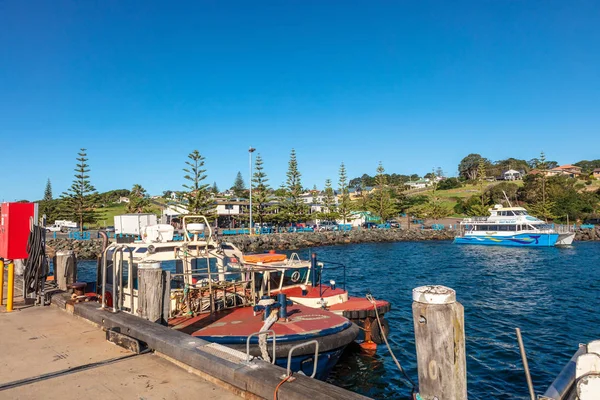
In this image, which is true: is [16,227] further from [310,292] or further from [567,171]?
[567,171]

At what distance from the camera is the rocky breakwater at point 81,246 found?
138 ft

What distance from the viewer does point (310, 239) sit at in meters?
57.3

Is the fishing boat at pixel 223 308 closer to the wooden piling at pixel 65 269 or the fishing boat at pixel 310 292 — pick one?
the fishing boat at pixel 310 292

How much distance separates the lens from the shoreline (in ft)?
150

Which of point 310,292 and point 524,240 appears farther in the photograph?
point 524,240

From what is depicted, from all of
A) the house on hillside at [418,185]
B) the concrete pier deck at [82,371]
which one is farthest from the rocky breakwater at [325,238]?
the house on hillside at [418,185]

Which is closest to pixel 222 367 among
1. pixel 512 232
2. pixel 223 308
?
pixel 223 308

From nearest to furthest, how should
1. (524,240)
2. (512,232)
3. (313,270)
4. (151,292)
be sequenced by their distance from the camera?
(151,292) → (313,270) → (524,240) → (512,232)

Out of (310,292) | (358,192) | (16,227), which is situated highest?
(358,192)

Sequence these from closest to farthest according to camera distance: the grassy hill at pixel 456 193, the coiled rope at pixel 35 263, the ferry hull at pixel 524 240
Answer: the coiled rope at pixel 35 263 → the ferry hull at pixel 524 240 → the grassy hill at pixel 456 193

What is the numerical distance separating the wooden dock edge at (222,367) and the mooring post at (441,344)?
0.73 metres

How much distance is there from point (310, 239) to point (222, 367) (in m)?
52.5

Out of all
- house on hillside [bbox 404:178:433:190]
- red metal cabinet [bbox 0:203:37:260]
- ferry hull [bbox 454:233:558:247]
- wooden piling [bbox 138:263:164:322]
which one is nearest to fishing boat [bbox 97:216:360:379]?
wooden piling [bbox 138:263:164:322]

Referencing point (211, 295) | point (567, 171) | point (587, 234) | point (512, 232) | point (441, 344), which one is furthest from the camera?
point (567, 171)
